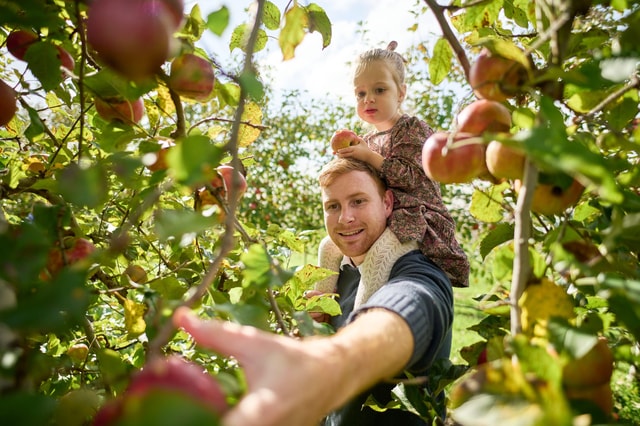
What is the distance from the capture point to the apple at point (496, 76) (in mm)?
726

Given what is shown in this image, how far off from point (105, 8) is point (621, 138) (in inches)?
30.1

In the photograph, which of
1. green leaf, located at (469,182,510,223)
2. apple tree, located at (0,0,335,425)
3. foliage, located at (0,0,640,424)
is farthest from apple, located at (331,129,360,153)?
green leaf, located at (469,182,510,223)

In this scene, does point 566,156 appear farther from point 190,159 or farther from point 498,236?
point 498,236

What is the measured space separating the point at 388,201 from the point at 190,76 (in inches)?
45.4

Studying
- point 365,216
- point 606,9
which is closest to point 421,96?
point 365,216

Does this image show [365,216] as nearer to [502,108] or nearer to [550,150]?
[502,108]

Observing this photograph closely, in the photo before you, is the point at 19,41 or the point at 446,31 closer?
the point at 446,31

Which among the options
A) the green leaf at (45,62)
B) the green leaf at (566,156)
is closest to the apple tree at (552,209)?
the green leaf at (566,156)

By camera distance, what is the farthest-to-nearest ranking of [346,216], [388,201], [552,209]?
[388,201] < [346,216] < [552,209]

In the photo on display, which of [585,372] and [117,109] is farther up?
[117,109]

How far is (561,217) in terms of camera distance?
893mm

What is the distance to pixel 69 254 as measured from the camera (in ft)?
2.97

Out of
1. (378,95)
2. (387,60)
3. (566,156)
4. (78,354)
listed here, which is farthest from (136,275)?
(387,60)

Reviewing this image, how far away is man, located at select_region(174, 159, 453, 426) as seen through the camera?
499 mm
